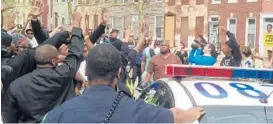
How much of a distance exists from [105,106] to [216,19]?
34857 mm

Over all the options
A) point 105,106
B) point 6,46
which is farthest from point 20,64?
point 105,106

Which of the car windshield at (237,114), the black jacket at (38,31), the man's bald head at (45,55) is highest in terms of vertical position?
the black jacket at (38,31)

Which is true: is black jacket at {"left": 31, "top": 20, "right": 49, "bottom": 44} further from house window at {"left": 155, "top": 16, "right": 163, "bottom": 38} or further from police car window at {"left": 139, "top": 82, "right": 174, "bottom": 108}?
house window at {"left": 155, "top": 16, "right": 163, "bottom": 38}

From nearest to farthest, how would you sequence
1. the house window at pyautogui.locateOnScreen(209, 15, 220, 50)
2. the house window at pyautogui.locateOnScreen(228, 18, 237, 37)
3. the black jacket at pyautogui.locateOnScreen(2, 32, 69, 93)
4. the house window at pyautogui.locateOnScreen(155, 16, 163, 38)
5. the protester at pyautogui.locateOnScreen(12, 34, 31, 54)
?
1. the black jacket at pyautogui.locateOnScreen(2, 32, 69, 93)
2. the protester at pyautogui.locateOnScreen(12, 34, 31, 54)
3. the house window at pyautogui.locateOnScreen(228, 18, 237, 37)
4. the house window at pyautogui.locateOnScreen(209, 15, 220, 50)
5. the house window at pyautogui.locateOnScreen(155, 16, 163, 38)

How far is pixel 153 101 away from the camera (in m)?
5.89

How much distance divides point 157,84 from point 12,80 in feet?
5.28

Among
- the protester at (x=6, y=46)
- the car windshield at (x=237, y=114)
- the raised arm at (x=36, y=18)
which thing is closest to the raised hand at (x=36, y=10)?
the raised arm at (x=36, y=18)

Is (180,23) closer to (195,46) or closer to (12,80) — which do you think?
(195,46)

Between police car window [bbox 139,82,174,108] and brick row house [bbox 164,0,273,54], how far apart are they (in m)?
26.2

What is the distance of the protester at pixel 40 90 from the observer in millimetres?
4645

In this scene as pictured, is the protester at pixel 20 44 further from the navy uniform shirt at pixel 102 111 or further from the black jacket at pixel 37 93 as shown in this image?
the navy uniform shirt at pixel 102 111

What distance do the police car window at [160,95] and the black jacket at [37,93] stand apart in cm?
93

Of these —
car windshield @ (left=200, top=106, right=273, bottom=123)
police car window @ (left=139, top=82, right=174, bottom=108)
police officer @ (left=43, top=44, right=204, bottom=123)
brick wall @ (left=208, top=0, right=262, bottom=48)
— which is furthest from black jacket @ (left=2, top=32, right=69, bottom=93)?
brick wall @ (left=208, top=0, right=262, bottom=48)

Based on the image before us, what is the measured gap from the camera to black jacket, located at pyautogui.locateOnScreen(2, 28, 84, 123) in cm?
464
